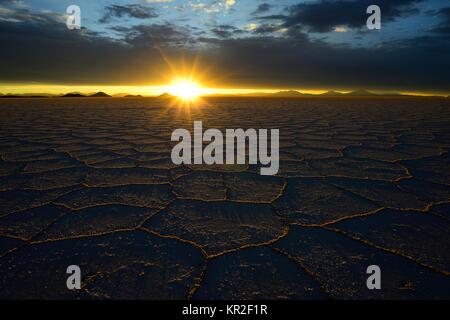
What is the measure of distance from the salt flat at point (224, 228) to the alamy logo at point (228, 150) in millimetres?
146

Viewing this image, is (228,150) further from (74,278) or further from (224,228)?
(74,278)

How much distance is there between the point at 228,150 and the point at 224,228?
1.50 metres

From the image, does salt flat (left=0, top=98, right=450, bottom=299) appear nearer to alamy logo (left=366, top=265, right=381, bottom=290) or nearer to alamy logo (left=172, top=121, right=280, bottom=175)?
alamy logo (left=366, top=265, right=381, bottom=290)

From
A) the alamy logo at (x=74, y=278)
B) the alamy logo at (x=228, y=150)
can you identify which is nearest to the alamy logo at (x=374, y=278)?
the alamy logo at (x=74, y=278)

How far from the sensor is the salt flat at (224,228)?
2.92 ft

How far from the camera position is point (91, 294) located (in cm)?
84

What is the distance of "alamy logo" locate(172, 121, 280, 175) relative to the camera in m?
2.27

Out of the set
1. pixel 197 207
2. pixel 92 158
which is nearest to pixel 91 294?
pixel 197 207

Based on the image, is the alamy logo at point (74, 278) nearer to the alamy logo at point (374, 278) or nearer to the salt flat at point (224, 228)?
the salt flat at point (224, 228)

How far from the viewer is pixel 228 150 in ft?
8.77

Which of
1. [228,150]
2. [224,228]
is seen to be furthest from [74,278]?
[228,150]
